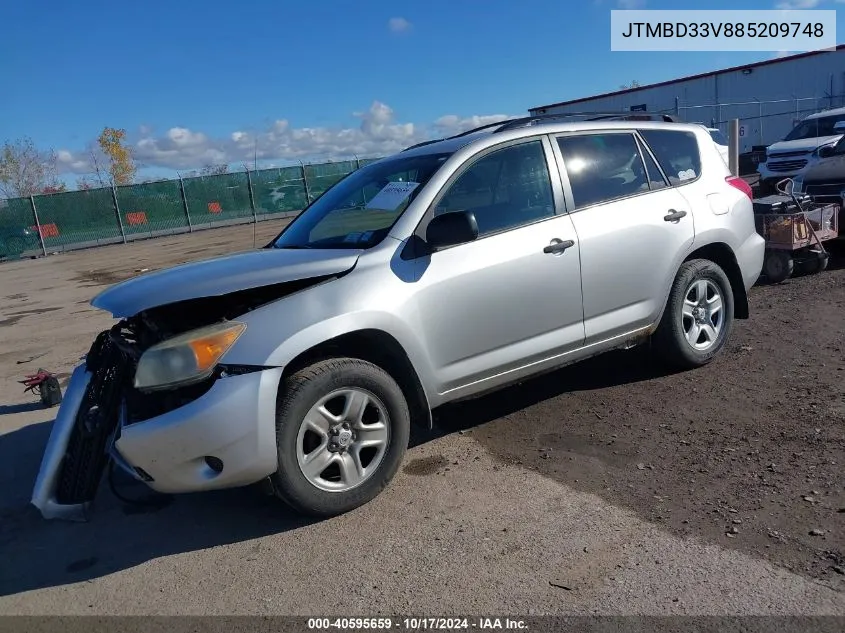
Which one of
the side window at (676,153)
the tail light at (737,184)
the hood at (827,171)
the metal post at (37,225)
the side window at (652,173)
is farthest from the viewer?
the metal post at (37,225)

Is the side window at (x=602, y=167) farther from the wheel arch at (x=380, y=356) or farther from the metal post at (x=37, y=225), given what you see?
the metal post at (x=37, y=225)

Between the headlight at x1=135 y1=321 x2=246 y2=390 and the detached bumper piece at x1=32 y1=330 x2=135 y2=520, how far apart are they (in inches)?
17.6

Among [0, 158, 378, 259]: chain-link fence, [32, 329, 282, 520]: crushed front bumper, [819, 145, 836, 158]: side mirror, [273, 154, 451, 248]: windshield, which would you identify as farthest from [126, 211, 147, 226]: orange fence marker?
[32, 329, 282, 520]: crushed front bumper

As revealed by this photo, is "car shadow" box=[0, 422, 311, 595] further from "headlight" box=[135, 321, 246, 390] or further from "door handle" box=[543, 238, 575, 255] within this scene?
"door handle" box=[543, 238, 575, 255]

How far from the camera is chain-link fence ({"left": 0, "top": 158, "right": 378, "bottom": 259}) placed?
25.4m

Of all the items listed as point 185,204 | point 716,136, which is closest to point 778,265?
point 716,136

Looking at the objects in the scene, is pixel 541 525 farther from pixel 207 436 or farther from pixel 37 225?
pixel 37 225

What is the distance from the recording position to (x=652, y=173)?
4.95 m

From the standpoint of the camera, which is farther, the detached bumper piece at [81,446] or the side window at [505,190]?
the side window at [505,190]

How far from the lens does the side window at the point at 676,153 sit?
5.06 metres

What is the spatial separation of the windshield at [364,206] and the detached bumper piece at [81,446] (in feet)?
4.50

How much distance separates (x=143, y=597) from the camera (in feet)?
10.1

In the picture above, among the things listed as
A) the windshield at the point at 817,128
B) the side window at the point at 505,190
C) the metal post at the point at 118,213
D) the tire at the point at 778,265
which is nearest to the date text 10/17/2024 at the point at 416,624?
the side window at the point at 505,190

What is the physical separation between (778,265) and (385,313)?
648 cm
